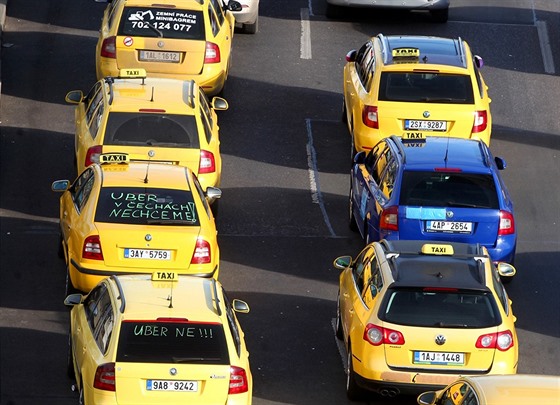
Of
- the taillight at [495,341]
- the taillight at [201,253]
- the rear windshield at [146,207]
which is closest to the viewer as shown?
the taillight at [495,341]

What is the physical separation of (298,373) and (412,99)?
6205 millimetres

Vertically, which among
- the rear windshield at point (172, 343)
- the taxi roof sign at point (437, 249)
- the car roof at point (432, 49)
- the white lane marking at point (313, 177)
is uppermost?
the rear windshield at point (172, 343)

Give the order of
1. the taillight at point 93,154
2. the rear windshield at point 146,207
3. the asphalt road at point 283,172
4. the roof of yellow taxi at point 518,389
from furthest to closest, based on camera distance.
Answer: the taillight at point 93,154, the asphalt road at point 283,172, the rear windshield at point 146,207, the roof of yellow taxi at point 518,389

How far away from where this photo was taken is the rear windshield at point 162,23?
2494cm

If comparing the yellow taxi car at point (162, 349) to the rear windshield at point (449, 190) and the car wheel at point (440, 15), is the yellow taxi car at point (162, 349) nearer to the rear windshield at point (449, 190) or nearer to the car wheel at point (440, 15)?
the rear windshield at point (449, 190)

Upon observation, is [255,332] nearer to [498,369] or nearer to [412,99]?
[498,369]

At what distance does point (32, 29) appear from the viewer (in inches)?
1164

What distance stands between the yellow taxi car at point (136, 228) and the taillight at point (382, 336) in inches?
95.7

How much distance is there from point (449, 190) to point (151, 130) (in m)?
3.91

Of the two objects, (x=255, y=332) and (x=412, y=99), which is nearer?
(x=255, y=332)

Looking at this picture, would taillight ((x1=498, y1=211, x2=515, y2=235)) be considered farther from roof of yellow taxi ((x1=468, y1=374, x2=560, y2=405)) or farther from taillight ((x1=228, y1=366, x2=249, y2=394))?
roof of yellow taxi ((x1=468, y1=374, x2=560, y2=405))

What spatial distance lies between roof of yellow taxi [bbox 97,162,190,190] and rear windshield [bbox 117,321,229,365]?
157 inches

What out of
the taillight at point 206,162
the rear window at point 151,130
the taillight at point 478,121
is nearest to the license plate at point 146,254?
the taillight at point 206,162

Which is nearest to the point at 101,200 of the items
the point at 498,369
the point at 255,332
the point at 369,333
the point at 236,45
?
the point at 255,332
